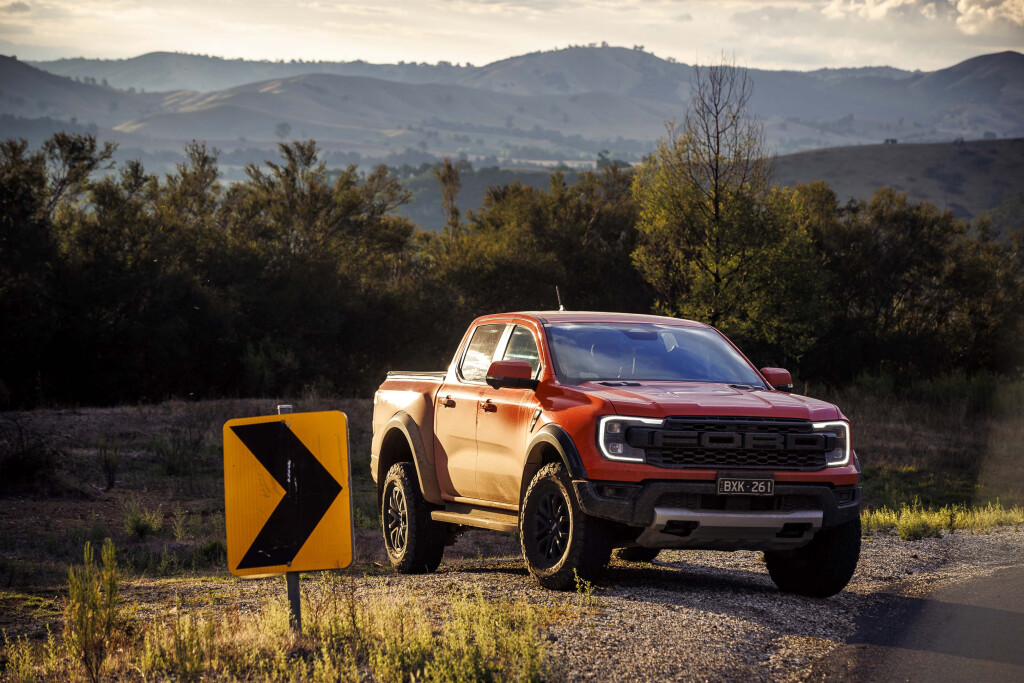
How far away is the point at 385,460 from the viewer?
36.6 ft

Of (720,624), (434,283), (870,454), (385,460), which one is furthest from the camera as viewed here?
(434,283)

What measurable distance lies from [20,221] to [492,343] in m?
32.4

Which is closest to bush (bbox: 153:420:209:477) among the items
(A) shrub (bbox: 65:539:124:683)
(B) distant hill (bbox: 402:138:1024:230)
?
(A) shrub (bbox: 65:539:124:683)

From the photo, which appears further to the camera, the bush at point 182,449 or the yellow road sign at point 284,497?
the bush at point 182,449

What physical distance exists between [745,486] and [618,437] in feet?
2.94

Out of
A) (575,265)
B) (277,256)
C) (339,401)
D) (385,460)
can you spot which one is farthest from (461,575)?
(575,265)

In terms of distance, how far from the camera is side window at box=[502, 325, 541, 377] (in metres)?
9.23

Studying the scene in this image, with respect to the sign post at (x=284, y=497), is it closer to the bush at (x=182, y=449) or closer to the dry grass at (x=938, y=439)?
the bush at (x=182, y=449)

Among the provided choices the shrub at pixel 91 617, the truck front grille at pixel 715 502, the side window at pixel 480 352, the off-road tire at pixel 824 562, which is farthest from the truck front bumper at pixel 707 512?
the shrub at pixel 91 617

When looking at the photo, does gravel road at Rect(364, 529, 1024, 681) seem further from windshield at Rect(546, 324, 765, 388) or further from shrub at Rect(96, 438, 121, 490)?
shrub at Rect(96, 438, 121, 490)

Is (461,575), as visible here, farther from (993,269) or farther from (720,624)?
(993,269)

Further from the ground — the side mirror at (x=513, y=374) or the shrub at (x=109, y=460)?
the side mirror at (x=513, y=374)

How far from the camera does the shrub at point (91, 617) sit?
255 inches

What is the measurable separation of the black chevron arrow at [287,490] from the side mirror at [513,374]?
2.20 metres
